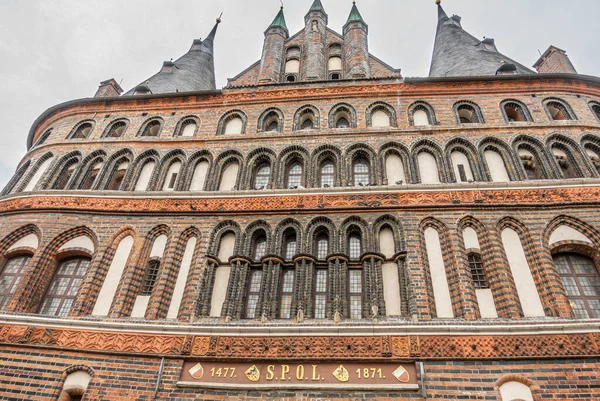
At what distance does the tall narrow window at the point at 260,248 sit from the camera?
8484mm

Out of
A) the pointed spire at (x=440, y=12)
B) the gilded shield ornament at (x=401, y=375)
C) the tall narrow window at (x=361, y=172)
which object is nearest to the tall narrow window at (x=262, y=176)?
the tall narrow window at (x=361, y=172)

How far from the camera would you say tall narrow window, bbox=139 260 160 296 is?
828cm

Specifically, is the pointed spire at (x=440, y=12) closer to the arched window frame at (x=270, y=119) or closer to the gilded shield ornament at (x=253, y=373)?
the arched window frame at (x=270, y=119)

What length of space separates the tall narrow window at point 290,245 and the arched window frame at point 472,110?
569 centimetres

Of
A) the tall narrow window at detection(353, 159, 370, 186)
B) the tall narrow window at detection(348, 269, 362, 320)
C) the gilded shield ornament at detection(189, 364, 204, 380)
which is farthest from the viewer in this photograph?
the tall narrow window at detection(353, 159, 370, 186)

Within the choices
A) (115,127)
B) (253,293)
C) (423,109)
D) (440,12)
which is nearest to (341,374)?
(253,293)

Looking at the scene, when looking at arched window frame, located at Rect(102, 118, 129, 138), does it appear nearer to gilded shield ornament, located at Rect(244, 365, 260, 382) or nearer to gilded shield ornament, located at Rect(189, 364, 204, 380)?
gilded shield ornament, located at Rect(189, 364, 204, 380)

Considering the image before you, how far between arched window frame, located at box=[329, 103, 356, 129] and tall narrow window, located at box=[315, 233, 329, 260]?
3.56 meters

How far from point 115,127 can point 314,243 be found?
8.01 m

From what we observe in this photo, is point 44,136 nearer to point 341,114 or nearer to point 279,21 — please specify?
point 279,21

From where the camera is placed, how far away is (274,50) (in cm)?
1303

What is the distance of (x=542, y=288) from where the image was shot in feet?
23.7

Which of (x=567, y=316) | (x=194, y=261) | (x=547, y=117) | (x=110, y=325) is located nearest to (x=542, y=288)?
(x=567, y=316)

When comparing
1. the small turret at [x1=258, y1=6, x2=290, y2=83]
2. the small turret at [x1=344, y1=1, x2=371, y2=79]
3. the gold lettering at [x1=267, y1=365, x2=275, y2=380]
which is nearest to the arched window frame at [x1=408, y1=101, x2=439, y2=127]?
the small turret at [x1=344, y1=1, x2=371, y2=79]
